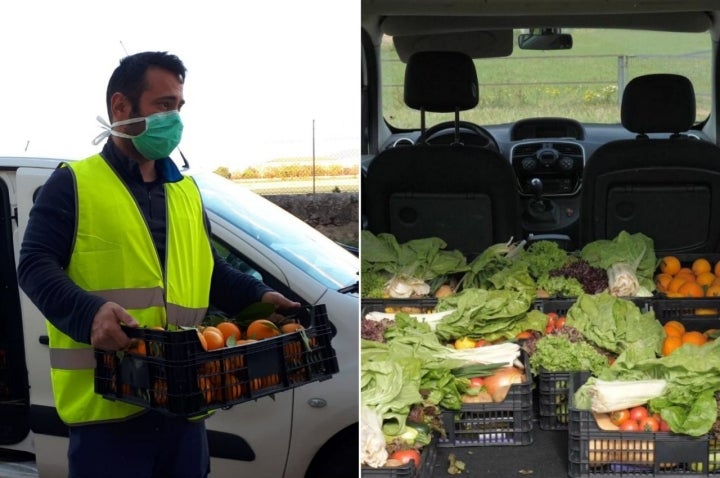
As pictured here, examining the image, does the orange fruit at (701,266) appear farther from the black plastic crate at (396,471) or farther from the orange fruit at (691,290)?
the black plastic crate at (396,471)

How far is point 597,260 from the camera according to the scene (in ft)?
15.2

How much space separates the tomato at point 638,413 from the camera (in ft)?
10.7

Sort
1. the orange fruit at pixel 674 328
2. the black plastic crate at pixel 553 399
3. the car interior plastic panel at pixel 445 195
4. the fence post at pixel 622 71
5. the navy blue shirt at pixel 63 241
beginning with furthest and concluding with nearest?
1. the fence post at pixel 622 71
2. the car interior plastic panel at pixel 445 195
3. the orange fruit at pixel 674 328
4. the black plastic crate at pixel 553 399
5. the navy blue shirt at pixel 63 241

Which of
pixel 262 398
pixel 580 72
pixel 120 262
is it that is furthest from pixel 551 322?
pixel 580 72

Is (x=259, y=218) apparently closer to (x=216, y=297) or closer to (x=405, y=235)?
(x=216, y=297)

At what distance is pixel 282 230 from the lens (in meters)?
3.00

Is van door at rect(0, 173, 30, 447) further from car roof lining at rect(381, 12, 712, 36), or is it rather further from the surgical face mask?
car roof lining at rect(381, 12, 712, 36)

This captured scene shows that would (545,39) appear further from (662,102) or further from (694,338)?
(694,338)

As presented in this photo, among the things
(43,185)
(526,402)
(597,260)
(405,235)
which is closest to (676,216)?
(597,260)

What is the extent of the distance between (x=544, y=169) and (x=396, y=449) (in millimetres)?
3958

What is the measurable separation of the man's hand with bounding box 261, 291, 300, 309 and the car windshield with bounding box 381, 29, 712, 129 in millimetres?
2638

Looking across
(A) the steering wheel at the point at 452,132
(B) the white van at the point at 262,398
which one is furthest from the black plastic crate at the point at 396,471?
(A) the steering wheel at the point at 452,132

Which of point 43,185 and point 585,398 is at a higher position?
point 43,185

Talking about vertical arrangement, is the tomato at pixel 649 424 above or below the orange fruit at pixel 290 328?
below
